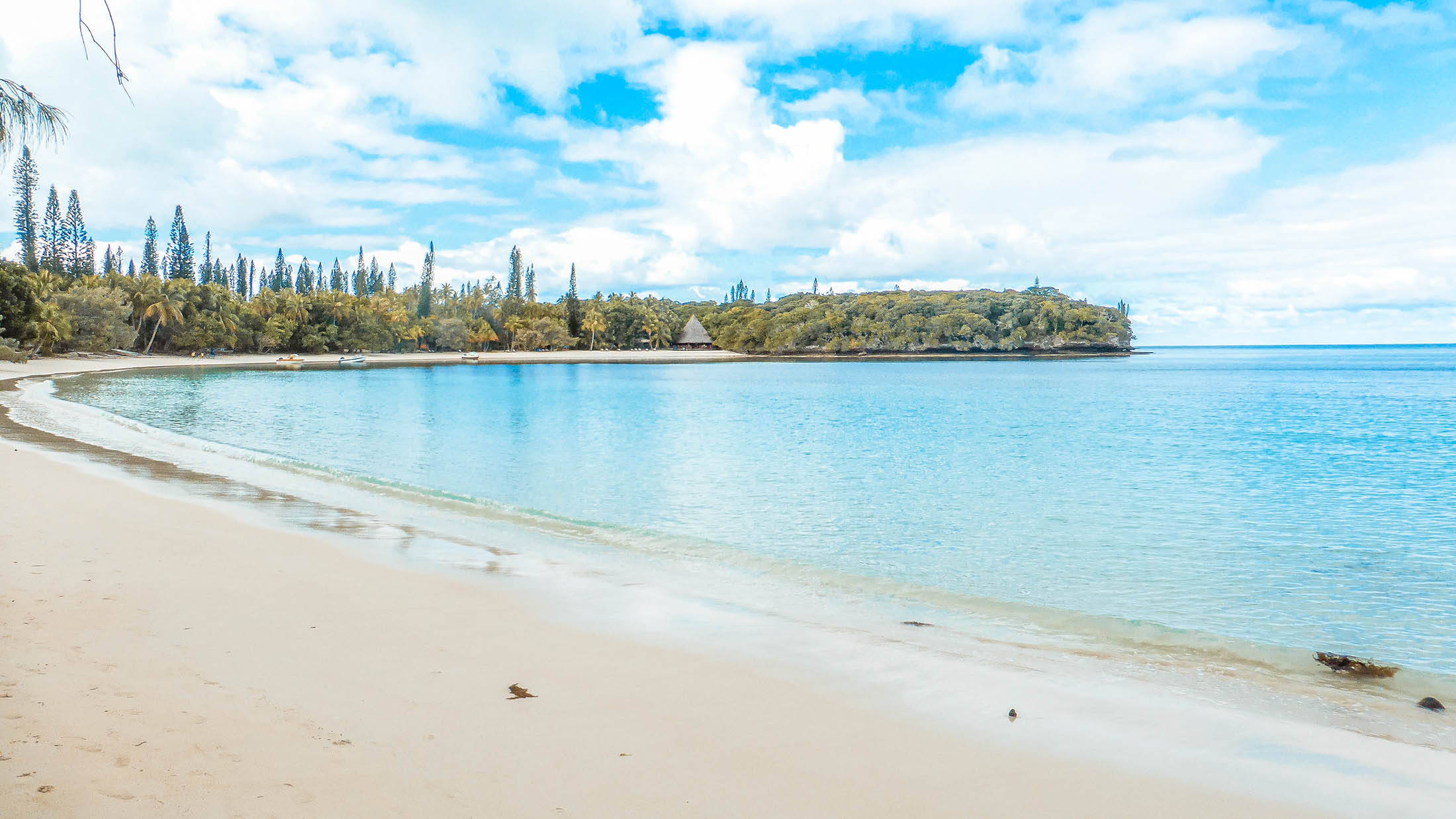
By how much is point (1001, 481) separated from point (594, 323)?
372 ft

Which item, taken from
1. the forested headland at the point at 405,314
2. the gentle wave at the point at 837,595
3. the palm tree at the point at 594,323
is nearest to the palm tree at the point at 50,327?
the forested headland at the point at 405,314

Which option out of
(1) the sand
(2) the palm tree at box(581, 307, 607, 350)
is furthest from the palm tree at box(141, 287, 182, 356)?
(1) the sand

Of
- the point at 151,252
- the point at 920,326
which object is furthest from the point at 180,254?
the point at 920,326

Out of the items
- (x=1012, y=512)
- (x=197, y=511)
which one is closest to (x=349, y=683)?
(x=197, y=511)

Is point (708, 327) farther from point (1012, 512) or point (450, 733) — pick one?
point (450, 733)

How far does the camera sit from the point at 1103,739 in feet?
14.2

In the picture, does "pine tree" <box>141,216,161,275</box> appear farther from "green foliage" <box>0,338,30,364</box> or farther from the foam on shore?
the foam on shore

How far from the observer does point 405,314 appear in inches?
4368

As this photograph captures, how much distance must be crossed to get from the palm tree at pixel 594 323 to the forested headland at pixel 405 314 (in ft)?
0.85

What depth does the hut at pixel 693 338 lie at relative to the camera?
143 m

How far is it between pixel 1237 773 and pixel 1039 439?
23404 millimetres

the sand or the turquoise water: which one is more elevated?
the sand

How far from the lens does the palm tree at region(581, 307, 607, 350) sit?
126562 mm

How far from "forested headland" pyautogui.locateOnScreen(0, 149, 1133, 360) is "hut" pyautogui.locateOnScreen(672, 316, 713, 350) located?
1.93m
